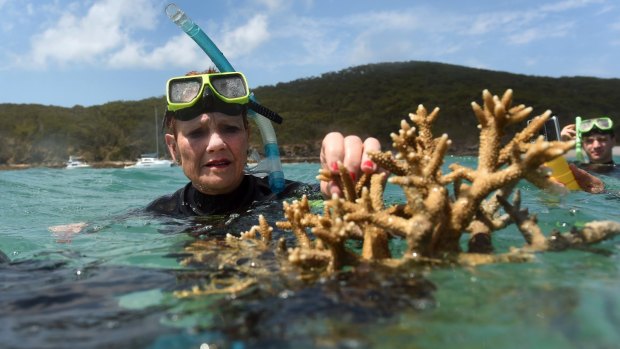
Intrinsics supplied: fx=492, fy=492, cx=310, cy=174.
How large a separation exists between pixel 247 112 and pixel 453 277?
319cm

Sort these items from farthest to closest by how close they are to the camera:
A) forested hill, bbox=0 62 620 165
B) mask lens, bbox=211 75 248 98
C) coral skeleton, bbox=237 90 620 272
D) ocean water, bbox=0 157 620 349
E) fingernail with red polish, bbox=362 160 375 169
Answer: forested hill, bbox=0 62 620 165 → mask lens, bbox=211 75 248 98 → fingernail with red polish, bbox=362 160 375 169 → coral skeleton, bbox=237 90 620 272 → ocean water, bbox=0 157 620 349

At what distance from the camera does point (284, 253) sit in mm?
Answer: 2523

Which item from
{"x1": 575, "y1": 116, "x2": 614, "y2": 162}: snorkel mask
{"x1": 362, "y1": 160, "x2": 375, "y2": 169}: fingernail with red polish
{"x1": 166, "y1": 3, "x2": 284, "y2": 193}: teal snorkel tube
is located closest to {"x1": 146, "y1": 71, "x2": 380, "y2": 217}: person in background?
{"x1": 166, "y1": 3, "x2": 284, "y2": 193}: teal snorkel tube

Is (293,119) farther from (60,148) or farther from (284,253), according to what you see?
(284,253)

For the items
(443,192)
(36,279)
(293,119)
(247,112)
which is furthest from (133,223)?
(293,119)

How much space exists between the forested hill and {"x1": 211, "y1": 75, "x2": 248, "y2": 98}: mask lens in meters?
46.2

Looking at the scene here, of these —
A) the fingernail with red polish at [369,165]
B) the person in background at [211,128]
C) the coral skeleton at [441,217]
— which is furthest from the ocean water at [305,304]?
the person in background at [211,128]

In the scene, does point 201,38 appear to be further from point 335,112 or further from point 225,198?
point 335,112

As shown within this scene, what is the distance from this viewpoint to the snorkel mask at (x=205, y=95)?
13.9 feet

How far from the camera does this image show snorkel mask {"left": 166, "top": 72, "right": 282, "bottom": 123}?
4.23 meters

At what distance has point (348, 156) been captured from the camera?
2.65 m

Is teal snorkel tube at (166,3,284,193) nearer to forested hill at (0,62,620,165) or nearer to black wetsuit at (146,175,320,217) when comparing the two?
black wetsuit at (146,175,320,217)

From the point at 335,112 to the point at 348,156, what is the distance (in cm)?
6749

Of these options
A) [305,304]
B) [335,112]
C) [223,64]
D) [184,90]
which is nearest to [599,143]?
[223,64]
